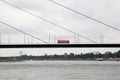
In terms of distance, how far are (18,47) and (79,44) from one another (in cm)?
1550

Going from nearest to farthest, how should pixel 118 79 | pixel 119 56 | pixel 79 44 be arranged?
pixel 118 79
pixel 79 44
pixel 119 56

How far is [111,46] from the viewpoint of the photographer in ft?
292

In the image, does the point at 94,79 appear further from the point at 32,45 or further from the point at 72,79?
the point at 32,45

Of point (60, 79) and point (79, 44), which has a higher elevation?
point (79, 44)

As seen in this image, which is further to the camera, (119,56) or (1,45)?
(119,56)

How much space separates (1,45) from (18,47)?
4486mm

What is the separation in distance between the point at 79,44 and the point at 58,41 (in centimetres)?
584

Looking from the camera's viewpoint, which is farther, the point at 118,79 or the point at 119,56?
the point at 119,56

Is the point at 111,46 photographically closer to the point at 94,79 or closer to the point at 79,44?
the point at 79,44

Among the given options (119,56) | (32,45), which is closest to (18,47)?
(32,45)

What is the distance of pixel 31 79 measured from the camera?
4200 cm

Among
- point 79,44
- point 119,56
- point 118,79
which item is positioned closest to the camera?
point 118,79

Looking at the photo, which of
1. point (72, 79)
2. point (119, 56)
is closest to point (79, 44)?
point (72, 79)

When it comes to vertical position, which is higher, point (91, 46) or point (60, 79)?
point (91, 46)
